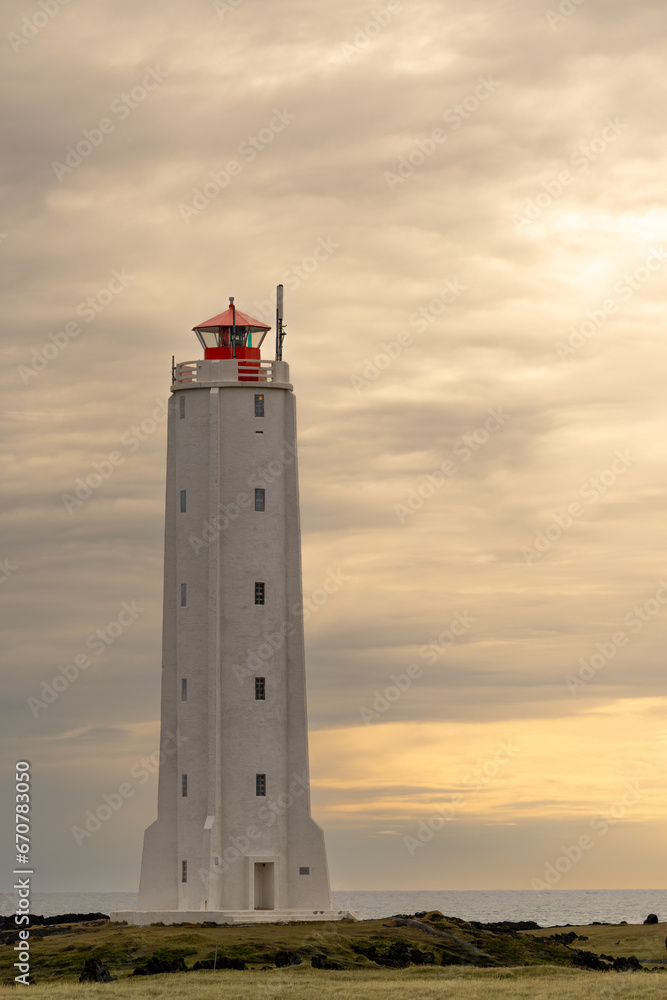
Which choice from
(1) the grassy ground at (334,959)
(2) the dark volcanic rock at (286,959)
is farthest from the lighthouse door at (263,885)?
(2) the dark volcanic rock at (286,959)

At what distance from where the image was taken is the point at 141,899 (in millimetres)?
67938

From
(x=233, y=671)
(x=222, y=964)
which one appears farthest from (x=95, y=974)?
(x=233, y=671)

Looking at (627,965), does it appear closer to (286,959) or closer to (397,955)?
(397,955)

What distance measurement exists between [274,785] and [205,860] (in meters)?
4.92

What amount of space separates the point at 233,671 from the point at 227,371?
15.5m

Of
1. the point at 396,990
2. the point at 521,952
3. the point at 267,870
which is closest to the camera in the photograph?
the point at 396,990

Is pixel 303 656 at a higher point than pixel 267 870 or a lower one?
higher

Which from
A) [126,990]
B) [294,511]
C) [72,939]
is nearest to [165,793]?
[72,939]

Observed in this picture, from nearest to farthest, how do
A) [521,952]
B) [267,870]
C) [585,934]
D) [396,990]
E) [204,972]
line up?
[396,990]
[204,972]
[521,952]
[267,870]
[585,934]

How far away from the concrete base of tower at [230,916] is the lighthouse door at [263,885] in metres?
1.98

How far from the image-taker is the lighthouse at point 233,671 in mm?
66062

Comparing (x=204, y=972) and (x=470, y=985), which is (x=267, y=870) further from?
(x=470, y=985)

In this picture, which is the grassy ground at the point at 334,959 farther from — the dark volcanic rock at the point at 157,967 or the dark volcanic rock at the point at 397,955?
the dark volcanic rock at the point at 157,967

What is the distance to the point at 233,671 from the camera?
6725 cm
